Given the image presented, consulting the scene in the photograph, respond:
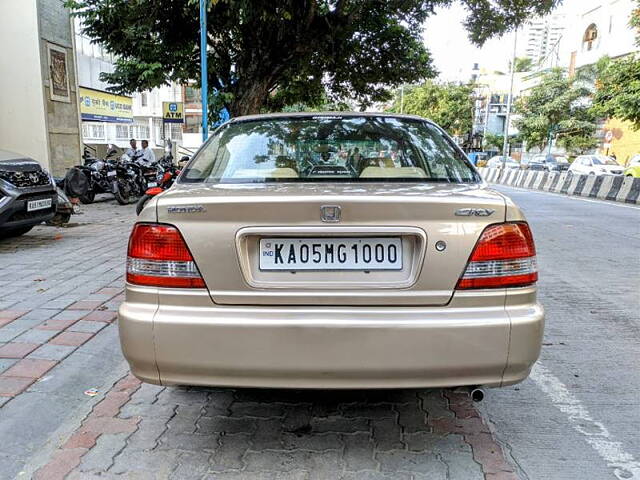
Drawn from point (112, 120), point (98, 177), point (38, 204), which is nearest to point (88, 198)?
point (98, 177)

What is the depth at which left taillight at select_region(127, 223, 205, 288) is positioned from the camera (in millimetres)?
2166

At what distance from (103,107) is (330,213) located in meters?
22.0

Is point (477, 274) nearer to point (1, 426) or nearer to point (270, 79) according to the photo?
point (1, 426)

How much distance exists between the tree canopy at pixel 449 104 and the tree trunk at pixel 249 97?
35.4 m

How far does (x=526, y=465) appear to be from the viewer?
2.33m

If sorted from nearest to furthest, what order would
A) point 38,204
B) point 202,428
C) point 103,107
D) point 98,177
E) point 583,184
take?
point 202,428
point 38,204
point 98,177
point 583,184
point 103,107

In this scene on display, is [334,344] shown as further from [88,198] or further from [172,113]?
[172,113]

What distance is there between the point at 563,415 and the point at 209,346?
191 cm

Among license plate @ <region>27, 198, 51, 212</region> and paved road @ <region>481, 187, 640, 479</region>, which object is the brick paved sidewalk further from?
license plate @ <region>27, 198, 51, 212</region>

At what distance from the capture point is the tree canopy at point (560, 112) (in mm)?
33281

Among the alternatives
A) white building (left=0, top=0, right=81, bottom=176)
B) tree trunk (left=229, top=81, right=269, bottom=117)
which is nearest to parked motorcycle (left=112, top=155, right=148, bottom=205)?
tree trunk (left=229, top=81, right=269, bottom=117)

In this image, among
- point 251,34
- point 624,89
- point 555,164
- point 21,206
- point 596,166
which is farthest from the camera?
point 555,164

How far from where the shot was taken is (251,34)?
1293 cm

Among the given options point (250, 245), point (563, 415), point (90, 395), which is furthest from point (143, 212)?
point (563, 415)
